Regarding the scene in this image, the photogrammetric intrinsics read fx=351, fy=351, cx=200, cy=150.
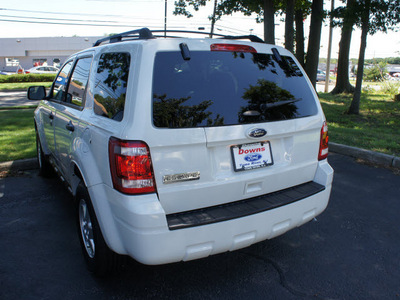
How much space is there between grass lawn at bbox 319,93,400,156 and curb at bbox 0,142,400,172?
0.31 meters

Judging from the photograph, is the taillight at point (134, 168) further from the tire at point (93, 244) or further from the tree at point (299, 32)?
the tree at point (299, 32)

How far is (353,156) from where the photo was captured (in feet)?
22.3

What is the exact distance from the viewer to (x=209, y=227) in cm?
238

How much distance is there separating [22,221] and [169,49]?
2.77 metres

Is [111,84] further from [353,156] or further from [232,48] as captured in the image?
[353,156]

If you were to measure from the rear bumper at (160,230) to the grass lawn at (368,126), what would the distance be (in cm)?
499

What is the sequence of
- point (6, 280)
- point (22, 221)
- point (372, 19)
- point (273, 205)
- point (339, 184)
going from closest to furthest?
point (273, 205)
point (6, 280)
point (22, 221)
point (339, 184)
point (372, 19)

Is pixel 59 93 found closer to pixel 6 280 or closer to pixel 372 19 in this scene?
pixel 6 280

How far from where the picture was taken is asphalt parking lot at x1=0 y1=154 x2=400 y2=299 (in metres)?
2.74

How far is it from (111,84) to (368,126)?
8.96 m

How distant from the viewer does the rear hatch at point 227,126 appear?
237 cm

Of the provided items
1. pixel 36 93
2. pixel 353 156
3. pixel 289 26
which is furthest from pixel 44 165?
pixel 289 26

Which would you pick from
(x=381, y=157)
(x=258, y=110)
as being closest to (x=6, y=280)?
(x=258, y=110)

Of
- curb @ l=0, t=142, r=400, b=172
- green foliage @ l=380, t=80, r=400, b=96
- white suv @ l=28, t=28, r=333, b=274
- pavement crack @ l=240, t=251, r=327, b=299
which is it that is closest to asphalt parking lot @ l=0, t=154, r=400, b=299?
pavement crack @ l=240, t=251, r=327, b=299
